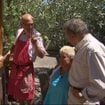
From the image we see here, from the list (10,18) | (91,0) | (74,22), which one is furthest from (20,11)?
(74,22)

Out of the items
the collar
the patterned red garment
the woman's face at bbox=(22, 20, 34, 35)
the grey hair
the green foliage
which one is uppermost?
the grey hair

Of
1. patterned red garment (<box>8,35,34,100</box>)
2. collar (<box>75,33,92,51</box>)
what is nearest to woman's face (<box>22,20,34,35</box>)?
patterned red garment (<box>8,35,34,100</box>)

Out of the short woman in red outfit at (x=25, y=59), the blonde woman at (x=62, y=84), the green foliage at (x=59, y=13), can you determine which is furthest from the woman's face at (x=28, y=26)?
the green foliage at (x=59, y=13)

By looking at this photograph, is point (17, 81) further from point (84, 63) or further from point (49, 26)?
point (49, 26)

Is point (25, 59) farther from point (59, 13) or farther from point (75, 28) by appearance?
point (59, 13)

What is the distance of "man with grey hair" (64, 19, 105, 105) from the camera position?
429cm

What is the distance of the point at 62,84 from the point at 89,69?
623mm

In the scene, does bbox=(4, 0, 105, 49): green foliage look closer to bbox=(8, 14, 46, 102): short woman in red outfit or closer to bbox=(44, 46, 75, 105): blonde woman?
bbox=(8, 14, 46, 102): short woman in red outfit

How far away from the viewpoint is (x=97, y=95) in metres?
4.34

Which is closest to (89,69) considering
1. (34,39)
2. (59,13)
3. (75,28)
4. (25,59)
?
(75,28)

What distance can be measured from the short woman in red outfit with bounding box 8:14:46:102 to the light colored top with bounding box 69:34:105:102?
1.39m

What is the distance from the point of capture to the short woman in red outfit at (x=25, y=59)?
580cm

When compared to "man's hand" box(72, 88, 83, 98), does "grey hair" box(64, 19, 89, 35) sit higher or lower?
higher

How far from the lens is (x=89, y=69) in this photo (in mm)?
4316
